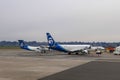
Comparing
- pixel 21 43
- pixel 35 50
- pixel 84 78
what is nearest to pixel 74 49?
pixel 35 50

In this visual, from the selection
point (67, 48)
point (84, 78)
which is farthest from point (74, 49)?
point (84, 78)

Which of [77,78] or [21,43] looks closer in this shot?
[77,78]

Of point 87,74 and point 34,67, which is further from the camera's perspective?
point 34,67

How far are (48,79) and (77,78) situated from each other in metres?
2.38

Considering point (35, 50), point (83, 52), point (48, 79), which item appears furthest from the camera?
point (35, 50)

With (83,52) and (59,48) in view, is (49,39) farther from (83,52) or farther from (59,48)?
(83,52)

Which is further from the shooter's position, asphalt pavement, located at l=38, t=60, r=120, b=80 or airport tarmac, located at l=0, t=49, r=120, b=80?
airport tarmac, located at l=0, t=49, r=120, b=80

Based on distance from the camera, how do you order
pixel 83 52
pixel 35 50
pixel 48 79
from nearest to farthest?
pixel 48 79 < pixel 83 52 < pixel 35 50

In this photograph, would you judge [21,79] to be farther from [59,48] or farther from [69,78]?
[59,48]

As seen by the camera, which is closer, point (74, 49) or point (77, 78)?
point (77, 78)

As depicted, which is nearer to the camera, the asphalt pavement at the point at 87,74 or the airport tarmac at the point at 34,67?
the asphalt pavement at the point at 87,74

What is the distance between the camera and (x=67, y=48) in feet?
293

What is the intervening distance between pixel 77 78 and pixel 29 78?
147 inches

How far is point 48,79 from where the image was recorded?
20016 millimetres
